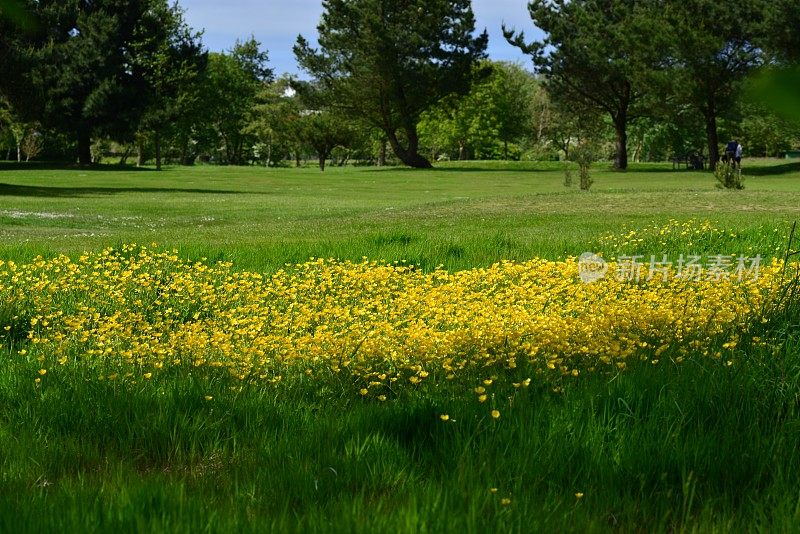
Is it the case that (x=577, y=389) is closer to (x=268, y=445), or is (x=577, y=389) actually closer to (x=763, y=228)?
(x=268, y=445)

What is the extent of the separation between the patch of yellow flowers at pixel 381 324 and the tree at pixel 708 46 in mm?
42196

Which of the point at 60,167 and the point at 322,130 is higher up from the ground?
the point at 322,130

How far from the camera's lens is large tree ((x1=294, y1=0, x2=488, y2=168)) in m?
64.4

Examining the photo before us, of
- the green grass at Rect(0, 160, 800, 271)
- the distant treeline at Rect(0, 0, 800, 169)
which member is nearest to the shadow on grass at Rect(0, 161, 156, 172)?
the distant treeline at Rect(0, 0, 800, 169)

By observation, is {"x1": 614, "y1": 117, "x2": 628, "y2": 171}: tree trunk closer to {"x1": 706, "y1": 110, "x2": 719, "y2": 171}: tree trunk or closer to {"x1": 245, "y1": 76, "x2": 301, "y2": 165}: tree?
{"x1": 706, "y1": 110, "x2": 719, "y2": 171}: tree trunk

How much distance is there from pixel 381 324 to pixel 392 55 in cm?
6141

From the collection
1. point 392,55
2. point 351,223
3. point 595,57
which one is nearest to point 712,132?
point 595,57

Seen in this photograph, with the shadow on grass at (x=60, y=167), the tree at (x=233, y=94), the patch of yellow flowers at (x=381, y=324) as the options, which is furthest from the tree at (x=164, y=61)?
the patch of yellow flowers at (x=381, y=324)

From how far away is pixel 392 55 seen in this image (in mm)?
64375

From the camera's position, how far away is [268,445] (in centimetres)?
353

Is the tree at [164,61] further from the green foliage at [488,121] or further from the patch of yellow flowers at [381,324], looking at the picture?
the patch of yellow flowers at [381,324]

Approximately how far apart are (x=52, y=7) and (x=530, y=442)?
160ft

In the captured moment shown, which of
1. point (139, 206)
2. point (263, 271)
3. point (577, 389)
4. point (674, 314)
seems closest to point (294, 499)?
point (577, 389)

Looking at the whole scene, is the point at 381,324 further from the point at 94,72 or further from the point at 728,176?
the point at 94,72
